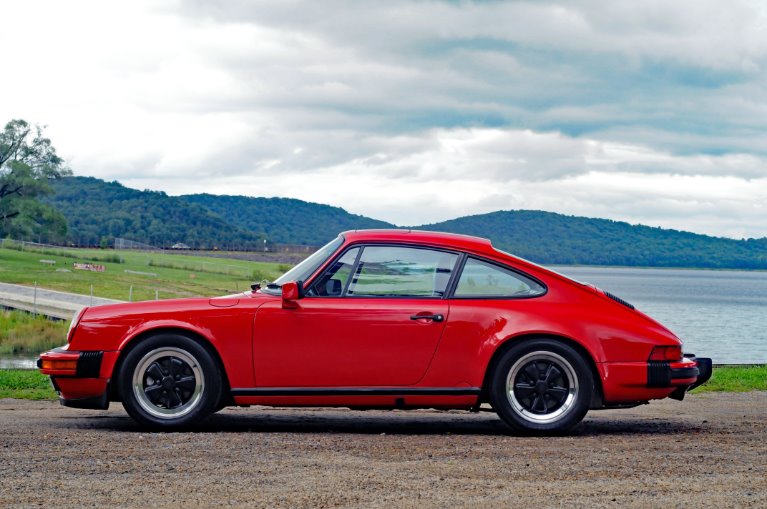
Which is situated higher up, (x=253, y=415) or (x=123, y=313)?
(x=123, y=313)

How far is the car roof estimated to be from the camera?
8477 mm

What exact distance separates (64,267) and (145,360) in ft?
246

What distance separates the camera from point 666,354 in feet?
27.2

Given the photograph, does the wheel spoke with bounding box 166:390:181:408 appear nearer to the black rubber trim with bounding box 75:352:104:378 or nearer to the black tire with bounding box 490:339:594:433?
the black rubber trim with bounding box 75:352:104:378

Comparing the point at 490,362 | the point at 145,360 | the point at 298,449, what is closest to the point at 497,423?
the point at 490,362

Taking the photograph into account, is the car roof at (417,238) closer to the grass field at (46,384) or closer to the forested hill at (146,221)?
the grass field at (46,384)

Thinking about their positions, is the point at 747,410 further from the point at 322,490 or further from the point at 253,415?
the point at 322,490

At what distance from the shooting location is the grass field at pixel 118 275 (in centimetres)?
6706

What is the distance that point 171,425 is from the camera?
807cm

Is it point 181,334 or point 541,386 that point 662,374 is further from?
point 181,334

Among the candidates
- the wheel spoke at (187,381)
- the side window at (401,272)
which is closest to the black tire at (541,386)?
the side window at (401,272)

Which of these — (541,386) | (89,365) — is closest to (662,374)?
(541,386)

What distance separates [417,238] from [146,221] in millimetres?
175882

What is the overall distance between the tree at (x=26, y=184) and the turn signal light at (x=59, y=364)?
3141 inches
